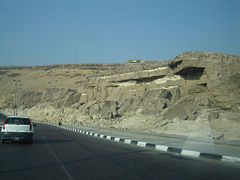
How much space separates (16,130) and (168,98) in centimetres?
1920

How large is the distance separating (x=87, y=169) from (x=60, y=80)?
86.0 metres

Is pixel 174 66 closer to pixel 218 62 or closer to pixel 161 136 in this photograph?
pixel 218 62

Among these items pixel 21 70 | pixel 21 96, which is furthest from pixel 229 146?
pixel 21 70

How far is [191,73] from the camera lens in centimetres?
2891

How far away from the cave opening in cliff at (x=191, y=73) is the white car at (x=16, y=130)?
60.7 feet

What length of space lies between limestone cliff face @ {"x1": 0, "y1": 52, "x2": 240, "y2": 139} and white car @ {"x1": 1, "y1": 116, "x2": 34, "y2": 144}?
973cm

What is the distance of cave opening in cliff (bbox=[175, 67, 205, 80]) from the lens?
27.4 meters

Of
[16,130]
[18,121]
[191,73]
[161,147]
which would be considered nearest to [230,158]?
[161,147]

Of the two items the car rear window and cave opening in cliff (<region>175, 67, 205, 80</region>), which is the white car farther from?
cave opening in cliff (<region>175, 67, 205, 80</region>)

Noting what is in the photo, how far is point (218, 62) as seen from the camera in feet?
82.2

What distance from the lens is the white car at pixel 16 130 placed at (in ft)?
45.2

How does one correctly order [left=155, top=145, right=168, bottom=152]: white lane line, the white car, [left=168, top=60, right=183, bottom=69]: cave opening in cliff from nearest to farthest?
[left=155, top=145, right=168, bottom=152]: white lane line → the white car → [left=168, top=60, right=183, bottom=69]: cave opening in cliff

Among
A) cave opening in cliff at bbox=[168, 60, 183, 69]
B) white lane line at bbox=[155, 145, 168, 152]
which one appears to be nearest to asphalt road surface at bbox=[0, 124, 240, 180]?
white lane line at bbox=[155, 145, 168, 152]

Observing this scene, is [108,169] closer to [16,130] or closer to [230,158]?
[230,158]
